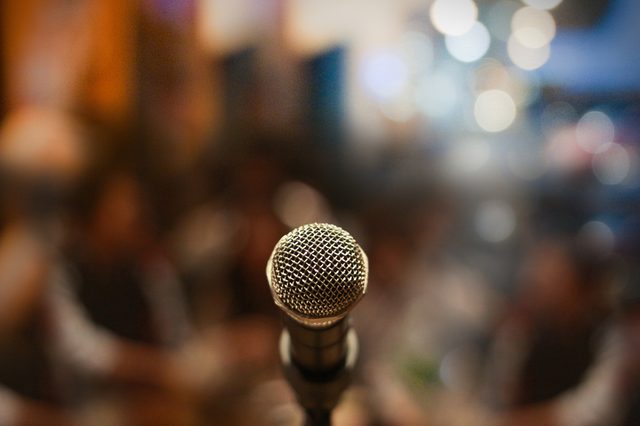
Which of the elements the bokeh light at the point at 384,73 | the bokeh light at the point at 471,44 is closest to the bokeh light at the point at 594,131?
the bokeh light at the point at 471,44

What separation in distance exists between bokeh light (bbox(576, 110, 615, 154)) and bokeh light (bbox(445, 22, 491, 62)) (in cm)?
56

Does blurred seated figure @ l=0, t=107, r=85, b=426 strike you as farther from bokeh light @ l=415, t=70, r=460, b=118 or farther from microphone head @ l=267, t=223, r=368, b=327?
microphone head @ l=267, t=223, r=368, b=327

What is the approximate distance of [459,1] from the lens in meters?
2.65

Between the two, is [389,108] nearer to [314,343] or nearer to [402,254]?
[402,254]

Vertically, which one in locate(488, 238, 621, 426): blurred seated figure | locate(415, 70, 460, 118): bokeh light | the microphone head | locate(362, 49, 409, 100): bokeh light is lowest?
locate(488, 238, 621, 426): blurred seated figure

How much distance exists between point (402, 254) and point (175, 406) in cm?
127

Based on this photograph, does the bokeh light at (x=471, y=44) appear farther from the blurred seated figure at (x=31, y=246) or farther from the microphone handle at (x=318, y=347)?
the microphone handle at (x=318, y=347)

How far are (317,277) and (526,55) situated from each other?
2.36 m

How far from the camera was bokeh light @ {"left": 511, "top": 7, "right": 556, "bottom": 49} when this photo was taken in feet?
8.66

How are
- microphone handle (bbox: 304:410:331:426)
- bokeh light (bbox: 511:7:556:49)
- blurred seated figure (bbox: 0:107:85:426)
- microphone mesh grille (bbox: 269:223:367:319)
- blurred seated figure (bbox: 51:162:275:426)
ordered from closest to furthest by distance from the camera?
microphone mesh grille (bbox: 269:223:367:319) → microphone handle (bbox: 304:410:331:426) → blurred seated figure (bbox: 0:107:85:426) → blurred seated figure (bbox: 51:162:275:426) → bokeh light (bbox: 511:7:556:49)

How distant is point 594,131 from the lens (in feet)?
8.70

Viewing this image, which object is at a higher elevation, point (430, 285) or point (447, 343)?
point (430, 285)

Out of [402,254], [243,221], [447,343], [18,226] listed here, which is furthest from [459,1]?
[18,226]

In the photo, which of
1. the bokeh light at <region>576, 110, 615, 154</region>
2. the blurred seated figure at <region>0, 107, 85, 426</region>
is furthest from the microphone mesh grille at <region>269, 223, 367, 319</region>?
the bokeh light at <region>576, 110, 615, 154</region>
